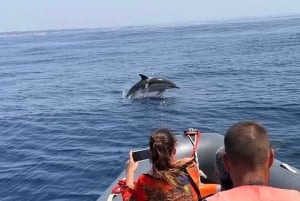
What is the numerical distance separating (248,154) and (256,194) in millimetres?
250

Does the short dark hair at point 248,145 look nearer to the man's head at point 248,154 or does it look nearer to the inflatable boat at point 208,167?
the man's head at point 248,154

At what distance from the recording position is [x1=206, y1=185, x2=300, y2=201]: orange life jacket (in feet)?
9.44

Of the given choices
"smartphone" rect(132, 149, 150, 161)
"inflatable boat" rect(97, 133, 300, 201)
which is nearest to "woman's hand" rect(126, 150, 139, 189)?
"smartphone" rect(132, 149, 150, 161)

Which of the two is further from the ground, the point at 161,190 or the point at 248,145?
the point at 248,145

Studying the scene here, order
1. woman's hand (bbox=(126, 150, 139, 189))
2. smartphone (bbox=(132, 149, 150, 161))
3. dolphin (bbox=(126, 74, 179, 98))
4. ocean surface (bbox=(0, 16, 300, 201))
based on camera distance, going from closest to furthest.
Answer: woman's hand (bbox=(126, 150, 139, 189)), smartphone (bbox=(132, 149, 150, 161)), ocean surface (bbox=(0, 16, 300, 201)), dolphin (bbox=(126, 74, 179, 98))

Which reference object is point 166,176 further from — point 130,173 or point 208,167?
point 208,167

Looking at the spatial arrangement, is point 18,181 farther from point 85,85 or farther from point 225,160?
point 85,85

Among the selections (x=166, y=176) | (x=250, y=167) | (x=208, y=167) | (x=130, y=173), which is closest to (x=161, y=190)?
(x=166, y=176)

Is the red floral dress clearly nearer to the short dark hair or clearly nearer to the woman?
the woman

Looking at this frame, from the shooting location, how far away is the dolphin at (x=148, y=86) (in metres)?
21.6

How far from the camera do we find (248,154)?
296 centimetres

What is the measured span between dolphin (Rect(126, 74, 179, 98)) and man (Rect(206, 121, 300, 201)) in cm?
1854

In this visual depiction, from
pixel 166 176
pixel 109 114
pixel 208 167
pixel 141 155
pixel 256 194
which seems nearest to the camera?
pixel 256 194

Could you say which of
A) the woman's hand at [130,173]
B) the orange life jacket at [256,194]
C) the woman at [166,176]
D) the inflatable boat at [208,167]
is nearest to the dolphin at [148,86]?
the inflatable boat at [208,167]
